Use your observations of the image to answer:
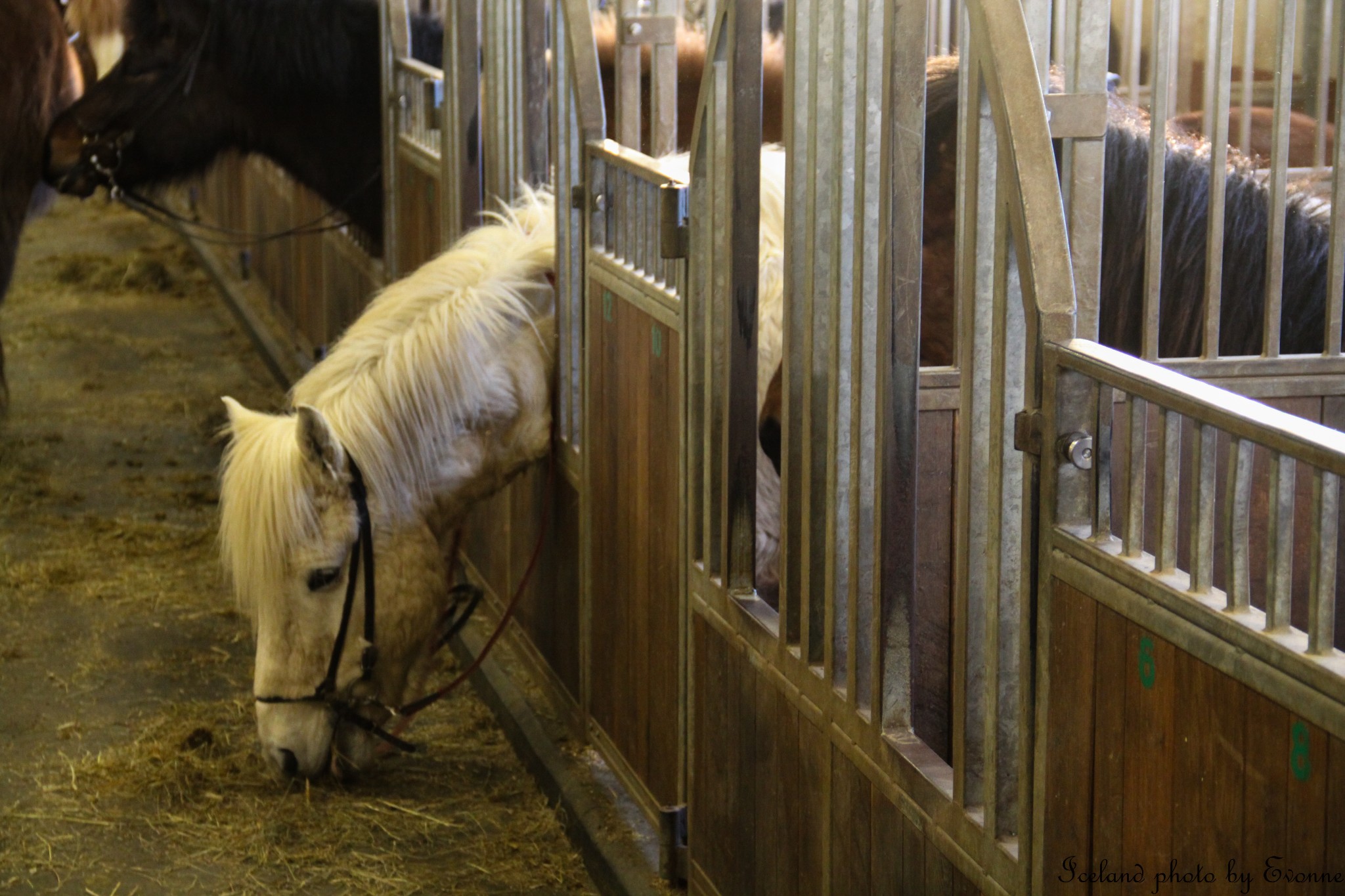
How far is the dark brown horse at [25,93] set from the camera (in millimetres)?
5250

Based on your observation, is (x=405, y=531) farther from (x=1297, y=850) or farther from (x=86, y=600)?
(x=1297, y=850)

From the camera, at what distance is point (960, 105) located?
6.03 ft

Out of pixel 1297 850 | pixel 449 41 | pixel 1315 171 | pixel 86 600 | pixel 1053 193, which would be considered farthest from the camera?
pixel 86 600

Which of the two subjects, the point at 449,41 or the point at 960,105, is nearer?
the point at 960,105

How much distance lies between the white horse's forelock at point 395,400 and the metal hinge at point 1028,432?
70.1 inches

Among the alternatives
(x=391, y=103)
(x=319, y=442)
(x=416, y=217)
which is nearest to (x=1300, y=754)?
(x=319, y=442)

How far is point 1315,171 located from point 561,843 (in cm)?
189

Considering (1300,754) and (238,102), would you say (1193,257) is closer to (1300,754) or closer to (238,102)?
(1300,754)

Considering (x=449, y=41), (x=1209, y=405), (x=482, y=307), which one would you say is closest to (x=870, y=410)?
(x=1209, y=405)

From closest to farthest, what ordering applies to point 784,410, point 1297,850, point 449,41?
1. point 1297,850
2. point 784,410
3. point 449,41

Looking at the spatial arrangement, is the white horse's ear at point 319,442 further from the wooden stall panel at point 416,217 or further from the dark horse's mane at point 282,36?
the dark horse's mane at point 282,36

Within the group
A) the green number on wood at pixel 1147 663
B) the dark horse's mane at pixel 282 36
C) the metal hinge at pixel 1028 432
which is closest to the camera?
the green number on wood at pixel 1147 663

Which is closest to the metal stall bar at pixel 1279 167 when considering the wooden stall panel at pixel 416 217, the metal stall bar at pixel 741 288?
the metal stall bar at pixel 741 288

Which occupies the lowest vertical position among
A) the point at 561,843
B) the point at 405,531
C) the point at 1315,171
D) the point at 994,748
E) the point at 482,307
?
the point at 561,843
